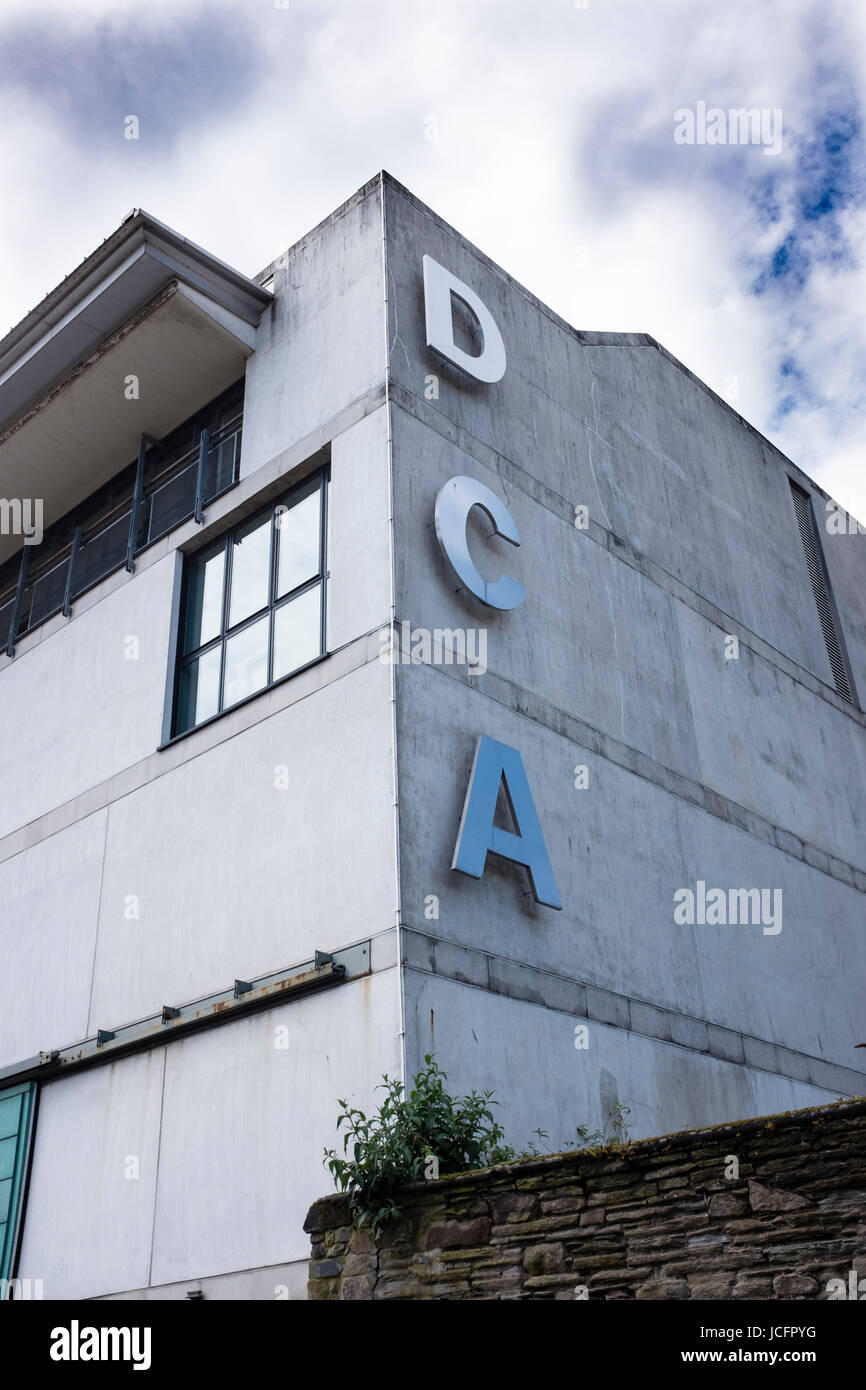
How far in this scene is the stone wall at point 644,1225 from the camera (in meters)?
7.91

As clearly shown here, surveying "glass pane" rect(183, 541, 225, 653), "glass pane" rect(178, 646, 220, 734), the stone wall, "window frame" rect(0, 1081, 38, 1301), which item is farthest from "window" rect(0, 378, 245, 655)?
the stone wall

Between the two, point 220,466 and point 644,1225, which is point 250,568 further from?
point 644,1225

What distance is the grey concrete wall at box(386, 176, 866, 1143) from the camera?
14.0 m

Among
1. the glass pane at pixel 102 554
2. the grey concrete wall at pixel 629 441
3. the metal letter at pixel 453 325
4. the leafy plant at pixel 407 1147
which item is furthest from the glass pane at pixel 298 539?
the leafy plant at pixel 407 1147

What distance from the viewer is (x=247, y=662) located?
55.8 feet

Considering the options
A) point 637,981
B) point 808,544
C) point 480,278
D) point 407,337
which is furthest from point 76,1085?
point 808,544

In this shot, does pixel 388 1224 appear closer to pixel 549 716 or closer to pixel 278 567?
pixel 549 716

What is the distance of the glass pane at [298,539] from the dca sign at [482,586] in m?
1.87

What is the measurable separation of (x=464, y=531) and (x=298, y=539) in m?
2.33

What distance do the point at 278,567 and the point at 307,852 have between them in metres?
4.49

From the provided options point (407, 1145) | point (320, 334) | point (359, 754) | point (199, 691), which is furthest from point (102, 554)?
point (407, 1145)

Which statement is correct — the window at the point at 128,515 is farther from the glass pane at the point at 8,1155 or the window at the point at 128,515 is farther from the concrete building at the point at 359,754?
the glass pane at the point at 8,1155

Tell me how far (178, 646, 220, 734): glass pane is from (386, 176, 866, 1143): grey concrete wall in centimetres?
356

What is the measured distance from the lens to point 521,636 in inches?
651
